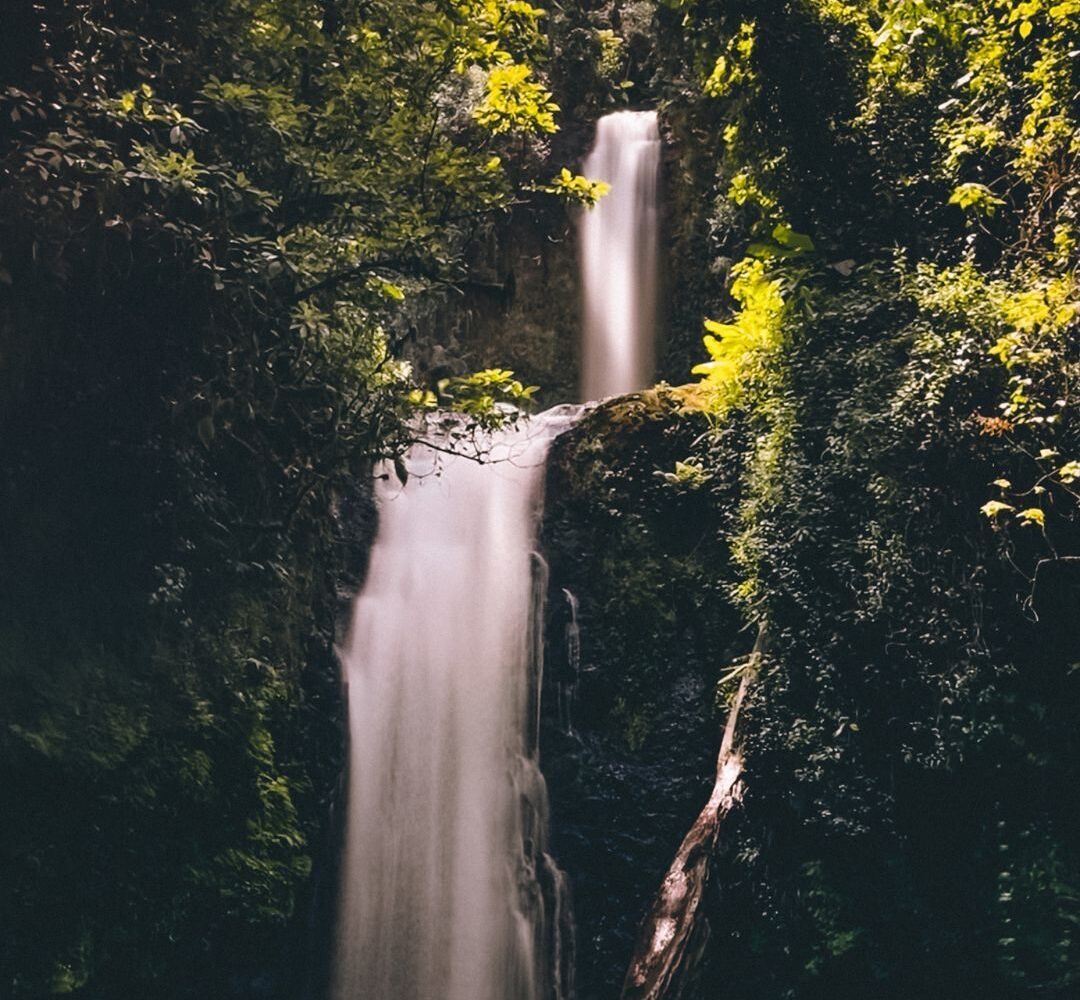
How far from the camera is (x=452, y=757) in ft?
33.3

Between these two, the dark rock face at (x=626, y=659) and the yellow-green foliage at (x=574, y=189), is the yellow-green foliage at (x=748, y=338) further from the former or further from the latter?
the yellow-green foliage at (x=574, y=189)

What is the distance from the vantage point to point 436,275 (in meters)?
8.45

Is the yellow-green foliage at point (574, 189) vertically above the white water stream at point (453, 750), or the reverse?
the yellow-green foliage at point (574, 189)

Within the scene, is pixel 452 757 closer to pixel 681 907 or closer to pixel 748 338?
pixel 681 907

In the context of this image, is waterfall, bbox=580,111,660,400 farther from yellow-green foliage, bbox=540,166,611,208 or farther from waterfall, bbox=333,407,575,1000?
yellow-green foliage, bbox=540,166,611,208

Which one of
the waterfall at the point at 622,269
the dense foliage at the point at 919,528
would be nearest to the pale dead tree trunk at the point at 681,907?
the dense foliage at the point at 919,528

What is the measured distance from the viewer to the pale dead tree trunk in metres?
7.54

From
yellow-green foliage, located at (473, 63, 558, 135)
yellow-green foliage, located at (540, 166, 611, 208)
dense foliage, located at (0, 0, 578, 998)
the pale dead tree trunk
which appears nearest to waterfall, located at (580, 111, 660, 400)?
yellow-green foliage, located at (540, 166, 611, 208)

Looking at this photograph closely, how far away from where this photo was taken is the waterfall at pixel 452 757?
373 inches

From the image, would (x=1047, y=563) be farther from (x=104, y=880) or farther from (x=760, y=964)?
(x=104, y=880)

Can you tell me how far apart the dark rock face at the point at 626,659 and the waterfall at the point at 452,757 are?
25 centimetres

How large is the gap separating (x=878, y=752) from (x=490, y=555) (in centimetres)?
457

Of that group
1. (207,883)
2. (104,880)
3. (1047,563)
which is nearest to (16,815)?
(104,880)

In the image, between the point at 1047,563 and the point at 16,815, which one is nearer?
the point at 16,815
